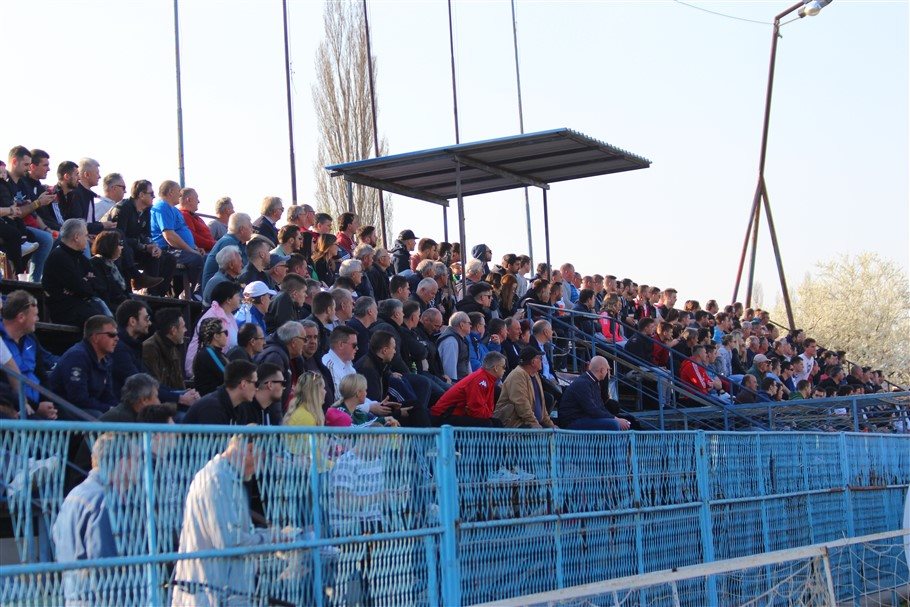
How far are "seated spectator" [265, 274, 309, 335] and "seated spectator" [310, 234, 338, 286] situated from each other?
2.32m

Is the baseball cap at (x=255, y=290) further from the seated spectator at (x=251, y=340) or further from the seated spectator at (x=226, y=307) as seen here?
the seated spectator at (x=251, y=340)

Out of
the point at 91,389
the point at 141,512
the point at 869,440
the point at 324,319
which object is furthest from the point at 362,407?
the point at 869,440

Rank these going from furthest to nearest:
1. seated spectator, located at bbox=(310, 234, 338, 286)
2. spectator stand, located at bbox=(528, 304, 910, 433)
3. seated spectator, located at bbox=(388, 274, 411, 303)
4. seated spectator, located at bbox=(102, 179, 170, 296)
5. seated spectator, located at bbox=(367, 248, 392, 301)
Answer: spectator stand, located at bbox=(528, 304, 910, 433)
seated spectator, located at bbox=(367, 248, 392, 301)
seated spectator, located at bbox=(310, 234, 338, 286)
seated spectator, located at bbox=(388, 274, 411, 303)
seated spectator, located at bbox=(102, 179, 170, 296)

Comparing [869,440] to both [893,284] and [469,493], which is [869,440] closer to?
[469,493]

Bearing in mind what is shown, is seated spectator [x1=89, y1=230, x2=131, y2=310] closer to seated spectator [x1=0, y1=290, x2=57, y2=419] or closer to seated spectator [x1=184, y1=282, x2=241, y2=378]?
seated spectator [x1=184, y1=282, x2=241, y2=378]

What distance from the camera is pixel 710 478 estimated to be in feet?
34.9

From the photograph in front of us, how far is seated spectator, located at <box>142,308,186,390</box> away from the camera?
943 centimetres

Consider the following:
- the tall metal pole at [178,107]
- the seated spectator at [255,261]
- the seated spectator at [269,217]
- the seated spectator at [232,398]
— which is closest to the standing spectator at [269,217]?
the seated spectator at [269,217]

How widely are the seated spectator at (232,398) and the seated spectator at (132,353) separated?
120 cm

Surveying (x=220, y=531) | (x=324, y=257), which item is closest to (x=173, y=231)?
(x=324, y=257)

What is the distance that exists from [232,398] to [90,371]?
4.57ft

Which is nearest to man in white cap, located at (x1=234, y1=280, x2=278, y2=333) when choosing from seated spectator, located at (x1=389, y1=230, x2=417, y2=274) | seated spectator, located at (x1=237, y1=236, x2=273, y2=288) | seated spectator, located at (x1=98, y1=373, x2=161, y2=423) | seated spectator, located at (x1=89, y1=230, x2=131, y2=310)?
seated spectator, located at (x1=237, y1=236, x2=273, y2=288)

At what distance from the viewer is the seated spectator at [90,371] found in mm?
8453

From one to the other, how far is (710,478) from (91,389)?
520 cm
